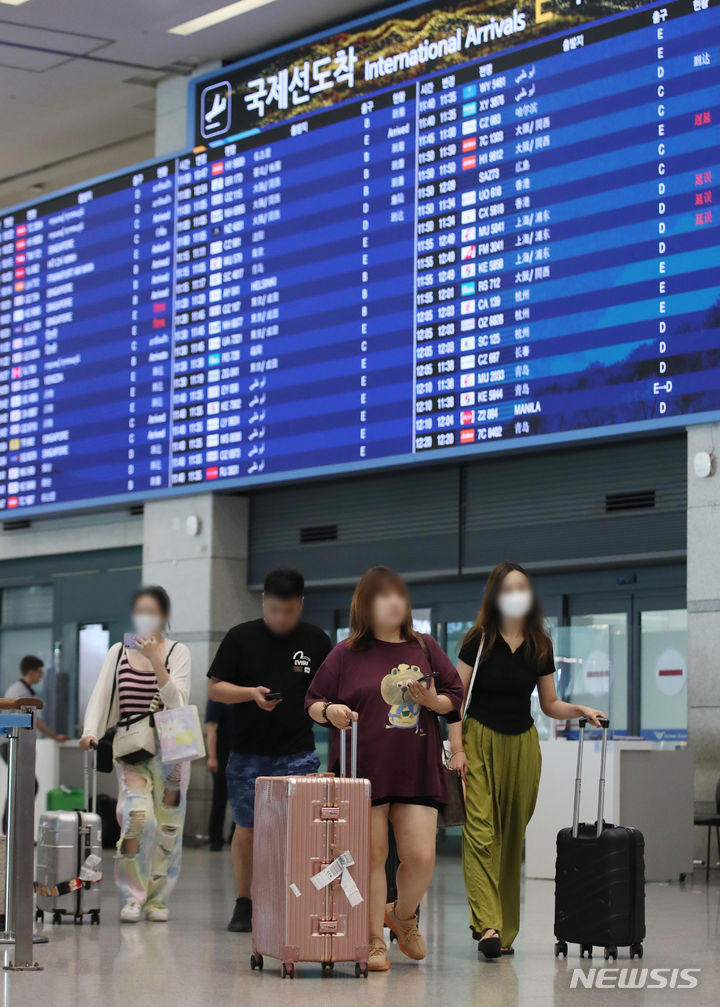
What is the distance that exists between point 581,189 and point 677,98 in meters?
0.99

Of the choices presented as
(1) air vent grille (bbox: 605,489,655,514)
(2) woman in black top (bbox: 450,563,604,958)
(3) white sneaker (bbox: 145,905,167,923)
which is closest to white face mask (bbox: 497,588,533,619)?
(2) woman in black top (bbox: 450,563,604,958)

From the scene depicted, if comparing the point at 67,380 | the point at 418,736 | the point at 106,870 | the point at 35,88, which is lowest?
the point at 106,870

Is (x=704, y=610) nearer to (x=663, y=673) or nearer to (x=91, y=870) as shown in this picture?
(x=663, y=673)

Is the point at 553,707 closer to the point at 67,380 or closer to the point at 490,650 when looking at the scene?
the point at 490,650

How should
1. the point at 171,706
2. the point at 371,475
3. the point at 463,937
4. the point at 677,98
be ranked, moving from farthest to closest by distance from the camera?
1. the point at 371,475
2. the point at 677,98
3. the point at 171,706
4. the point at 463,937

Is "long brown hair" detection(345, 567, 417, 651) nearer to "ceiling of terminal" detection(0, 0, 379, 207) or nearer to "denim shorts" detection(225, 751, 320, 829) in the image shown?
"denim shorts" detection(225, 751, 320, 829)

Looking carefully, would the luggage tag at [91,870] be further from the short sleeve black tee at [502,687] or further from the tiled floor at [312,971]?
the short sleeve black tee at [502,687]

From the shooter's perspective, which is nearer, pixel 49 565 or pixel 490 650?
pixel 490 650

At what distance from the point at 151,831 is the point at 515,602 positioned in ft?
8.39

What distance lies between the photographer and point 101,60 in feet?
51.5

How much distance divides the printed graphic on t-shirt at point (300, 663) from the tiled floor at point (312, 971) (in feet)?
4.14

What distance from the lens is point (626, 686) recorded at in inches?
507

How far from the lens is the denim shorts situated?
781 centimetres

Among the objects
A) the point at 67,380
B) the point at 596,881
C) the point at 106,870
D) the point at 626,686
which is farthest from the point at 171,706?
the point at 67,380
